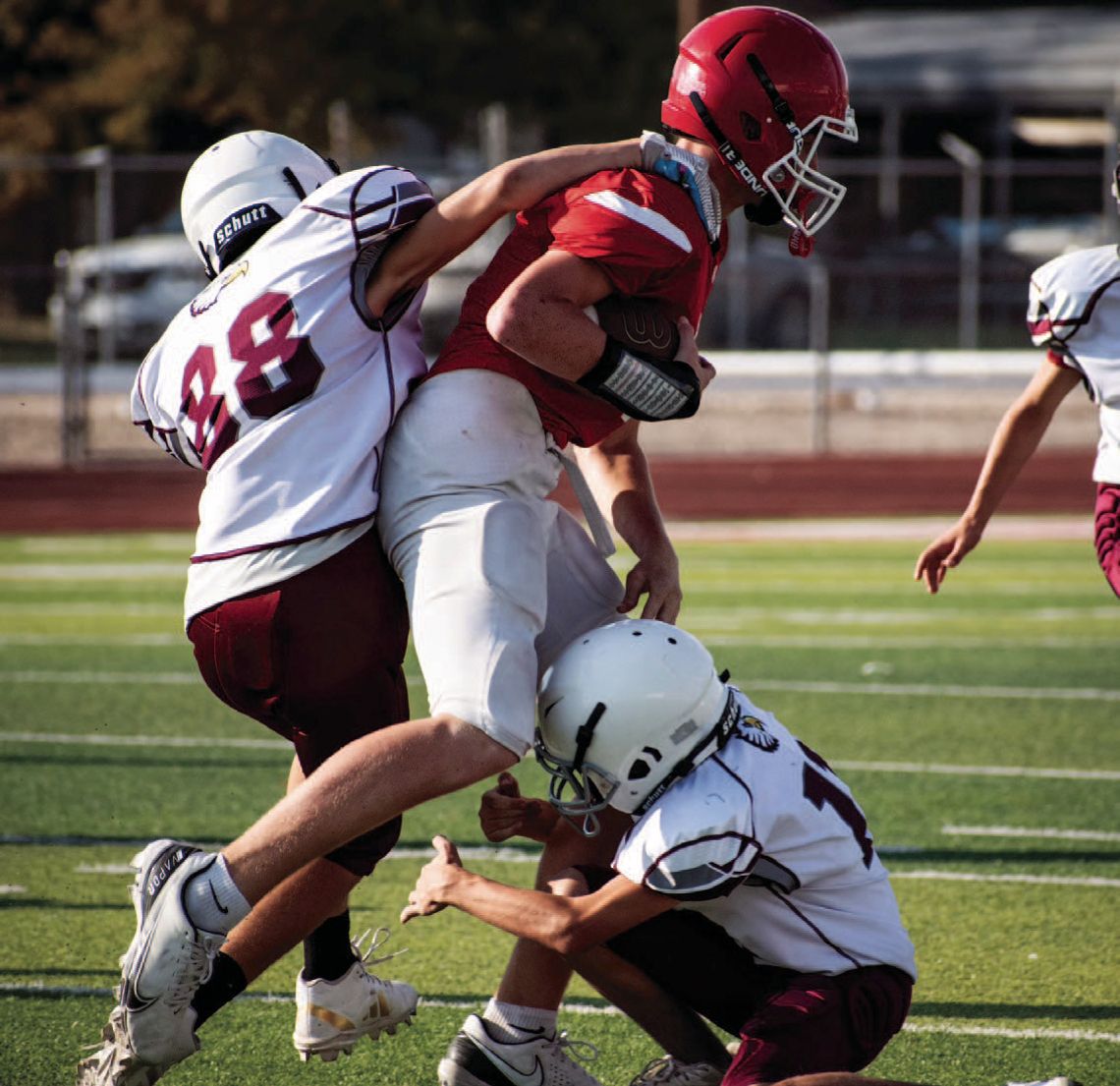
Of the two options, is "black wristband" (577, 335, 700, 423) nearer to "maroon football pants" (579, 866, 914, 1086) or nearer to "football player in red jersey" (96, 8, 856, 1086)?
"football player in red jersey" (96, 8, 856, 1086)

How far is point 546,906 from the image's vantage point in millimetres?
3342

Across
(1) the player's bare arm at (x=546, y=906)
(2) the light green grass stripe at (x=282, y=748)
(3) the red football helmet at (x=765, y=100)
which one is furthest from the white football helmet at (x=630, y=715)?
(2) the light green grass stripe at (x=282, y=748)

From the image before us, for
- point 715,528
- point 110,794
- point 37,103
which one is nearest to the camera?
point 110,794

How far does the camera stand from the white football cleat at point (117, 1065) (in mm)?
3309

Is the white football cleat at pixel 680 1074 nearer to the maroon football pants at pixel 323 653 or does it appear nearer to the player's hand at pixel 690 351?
the maroon football pants at pixel 323 653

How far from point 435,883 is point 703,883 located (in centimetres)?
52

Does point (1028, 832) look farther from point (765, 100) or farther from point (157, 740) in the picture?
point (157, 740)

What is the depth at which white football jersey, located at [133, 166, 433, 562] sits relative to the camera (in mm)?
3477

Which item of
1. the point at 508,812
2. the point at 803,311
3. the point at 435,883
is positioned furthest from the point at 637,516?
the point at 803,311

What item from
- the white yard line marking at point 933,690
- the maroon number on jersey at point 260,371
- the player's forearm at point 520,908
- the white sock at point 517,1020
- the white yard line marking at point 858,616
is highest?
the maroon number on jersey at point 260,371

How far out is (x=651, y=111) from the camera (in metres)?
27.6

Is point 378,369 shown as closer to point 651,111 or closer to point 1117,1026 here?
point 1117,1026

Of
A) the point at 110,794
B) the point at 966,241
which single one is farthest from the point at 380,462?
the point at 966,241

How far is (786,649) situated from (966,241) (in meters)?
13.1
